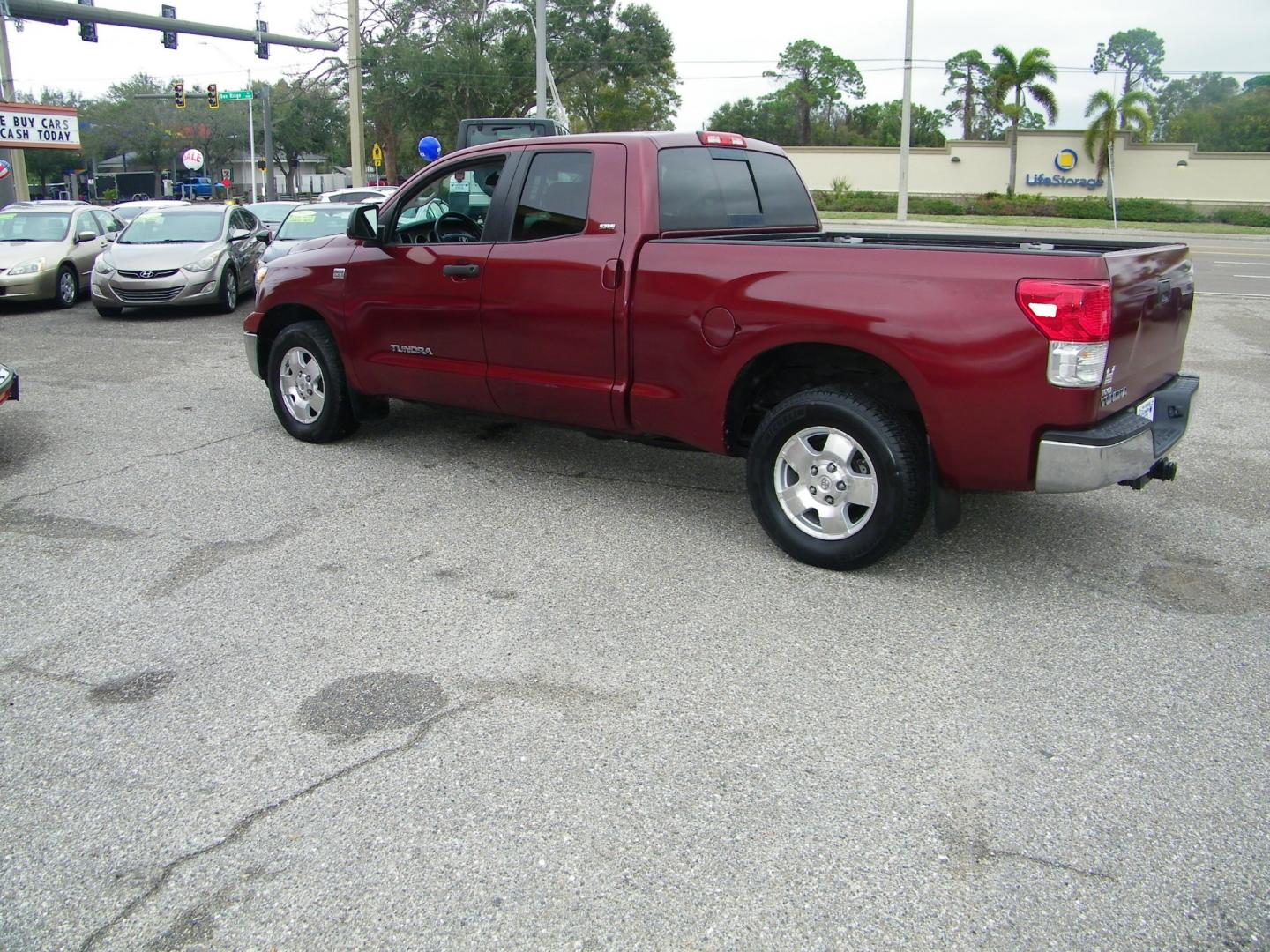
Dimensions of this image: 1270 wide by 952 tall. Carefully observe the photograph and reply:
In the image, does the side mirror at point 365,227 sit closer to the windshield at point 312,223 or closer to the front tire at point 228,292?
the front tire at point 228,292

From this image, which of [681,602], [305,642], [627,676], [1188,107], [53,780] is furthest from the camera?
[1188,107]

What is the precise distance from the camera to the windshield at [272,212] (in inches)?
823

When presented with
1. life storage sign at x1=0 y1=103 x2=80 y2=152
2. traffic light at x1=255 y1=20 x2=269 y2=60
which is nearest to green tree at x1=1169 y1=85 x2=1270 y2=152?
traffic light at x1=255 y1=20 x2=269 y2=60

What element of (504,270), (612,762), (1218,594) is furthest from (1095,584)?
(504,270)

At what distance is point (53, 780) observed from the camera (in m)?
3.32

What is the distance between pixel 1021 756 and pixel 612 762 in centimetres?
131

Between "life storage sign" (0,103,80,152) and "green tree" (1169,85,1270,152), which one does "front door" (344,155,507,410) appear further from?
"green tree" (1169,85,1270,152)

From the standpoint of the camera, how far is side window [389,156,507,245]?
6.21m

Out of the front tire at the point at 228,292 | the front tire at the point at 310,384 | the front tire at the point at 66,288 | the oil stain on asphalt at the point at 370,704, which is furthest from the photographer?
the front tire at the point at 66,288

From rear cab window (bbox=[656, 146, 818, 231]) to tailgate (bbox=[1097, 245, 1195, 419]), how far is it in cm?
206

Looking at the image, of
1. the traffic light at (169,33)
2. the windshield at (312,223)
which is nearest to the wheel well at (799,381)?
the windshield at (312,223)

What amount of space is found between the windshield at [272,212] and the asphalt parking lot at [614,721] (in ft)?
51.6

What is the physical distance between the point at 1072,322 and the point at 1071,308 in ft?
0.18

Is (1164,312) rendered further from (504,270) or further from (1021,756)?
(504,270)
